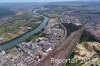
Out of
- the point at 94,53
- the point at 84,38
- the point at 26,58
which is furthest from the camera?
the point at 84,38

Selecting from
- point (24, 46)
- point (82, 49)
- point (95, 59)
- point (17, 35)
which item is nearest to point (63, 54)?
point (82, 49)

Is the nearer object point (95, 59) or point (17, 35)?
point (95, 59)

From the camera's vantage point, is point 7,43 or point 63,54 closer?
point 63,54

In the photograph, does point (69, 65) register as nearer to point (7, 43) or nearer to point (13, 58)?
point (13, 58)

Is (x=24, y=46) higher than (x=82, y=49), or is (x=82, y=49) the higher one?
(x=82, y=49)

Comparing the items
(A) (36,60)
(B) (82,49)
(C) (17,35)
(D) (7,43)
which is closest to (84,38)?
(B) (82,49)

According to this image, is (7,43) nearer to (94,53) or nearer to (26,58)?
(26,58)

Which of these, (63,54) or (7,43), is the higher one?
(63,54)

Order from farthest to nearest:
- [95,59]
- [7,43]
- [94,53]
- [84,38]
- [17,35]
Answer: [17,35] < [7,43] < [84,38] < [94,53] < [95,59]

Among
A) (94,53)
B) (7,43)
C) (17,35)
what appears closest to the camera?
(94,53)
